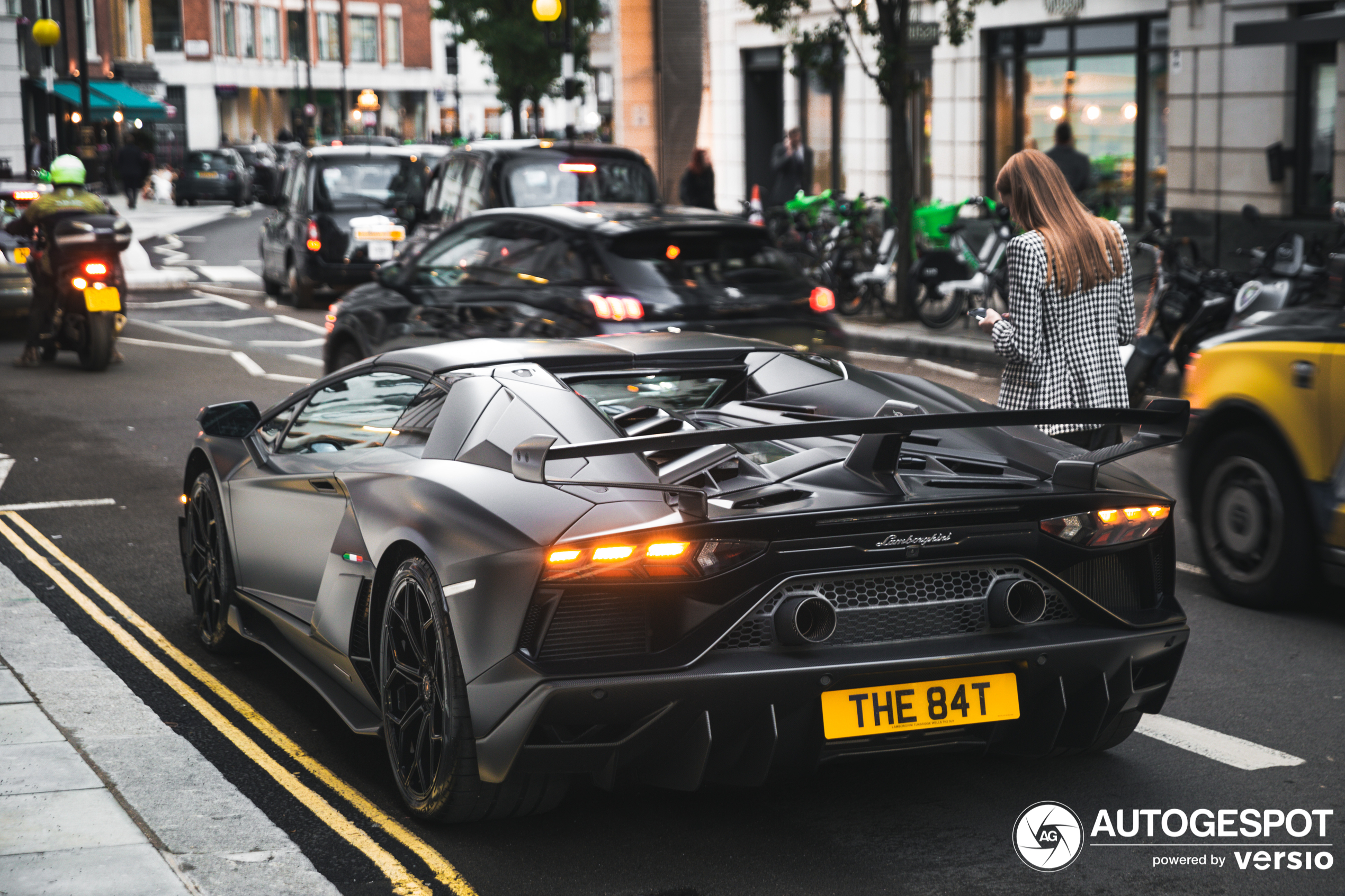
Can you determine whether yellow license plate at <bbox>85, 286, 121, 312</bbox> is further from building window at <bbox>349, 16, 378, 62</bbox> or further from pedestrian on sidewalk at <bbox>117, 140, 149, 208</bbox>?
building window at <bbox>349, 16, 378, 62</bbox>

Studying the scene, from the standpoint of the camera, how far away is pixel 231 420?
6.12m

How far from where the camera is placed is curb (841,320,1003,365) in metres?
15.8

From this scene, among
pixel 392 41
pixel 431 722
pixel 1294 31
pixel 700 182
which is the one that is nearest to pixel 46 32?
pixel 700 182

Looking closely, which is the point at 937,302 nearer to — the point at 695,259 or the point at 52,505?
the point at 695,259

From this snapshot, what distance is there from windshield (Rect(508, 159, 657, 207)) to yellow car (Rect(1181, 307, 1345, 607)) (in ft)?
28.5

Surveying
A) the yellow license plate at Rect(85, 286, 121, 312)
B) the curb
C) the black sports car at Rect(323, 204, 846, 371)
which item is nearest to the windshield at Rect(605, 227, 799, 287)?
the black sports car at Rect(323, 204, 846, 371)

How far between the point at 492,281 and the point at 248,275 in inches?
627

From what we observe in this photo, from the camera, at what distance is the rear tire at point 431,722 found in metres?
4.20

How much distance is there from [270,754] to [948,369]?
431 inches

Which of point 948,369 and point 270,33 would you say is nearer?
point 948,369

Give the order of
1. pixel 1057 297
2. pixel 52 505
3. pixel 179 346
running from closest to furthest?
pixel 1057 297
pixel 52 505
pixel 179 346

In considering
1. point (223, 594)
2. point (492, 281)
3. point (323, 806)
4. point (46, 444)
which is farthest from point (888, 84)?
point (323, 806)

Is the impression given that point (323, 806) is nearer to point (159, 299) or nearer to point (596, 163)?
point (596, 163)

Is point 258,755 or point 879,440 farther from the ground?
point 879,440
